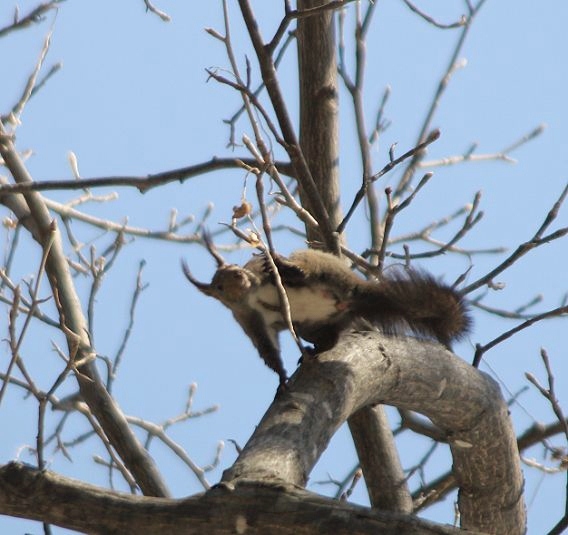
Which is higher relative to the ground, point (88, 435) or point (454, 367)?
point (88, 435)

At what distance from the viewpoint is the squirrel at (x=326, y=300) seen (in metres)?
2.54

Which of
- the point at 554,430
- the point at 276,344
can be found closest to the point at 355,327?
the point at 276,344

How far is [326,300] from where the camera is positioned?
8.54 feet

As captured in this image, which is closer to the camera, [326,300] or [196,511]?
[196,511]

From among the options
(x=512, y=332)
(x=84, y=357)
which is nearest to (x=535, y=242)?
(x=512, y=332)

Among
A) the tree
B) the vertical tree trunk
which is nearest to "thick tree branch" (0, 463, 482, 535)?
the tree

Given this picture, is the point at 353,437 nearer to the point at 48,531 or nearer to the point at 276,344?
the point at 276,344

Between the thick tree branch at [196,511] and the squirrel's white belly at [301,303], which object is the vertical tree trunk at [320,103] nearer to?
the squirrel's white belly at [301,303]

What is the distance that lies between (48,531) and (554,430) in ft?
5.46

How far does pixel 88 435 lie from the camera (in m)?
3.42

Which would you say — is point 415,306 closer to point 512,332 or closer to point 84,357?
point 512,332

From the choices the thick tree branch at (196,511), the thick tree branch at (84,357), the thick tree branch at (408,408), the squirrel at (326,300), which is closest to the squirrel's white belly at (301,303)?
the squirrel at (326,300)

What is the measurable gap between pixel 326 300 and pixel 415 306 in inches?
9.5

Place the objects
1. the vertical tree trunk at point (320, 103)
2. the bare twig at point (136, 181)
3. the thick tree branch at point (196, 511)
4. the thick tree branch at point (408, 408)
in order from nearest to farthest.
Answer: the thick tree branch at point (196, 511)
the thick tree branch at point (408, 408)
the bare twig at point (136, 181)
the vertical tree trunk at point (320, 103)
